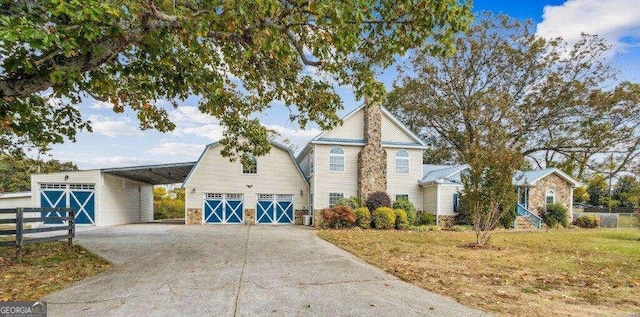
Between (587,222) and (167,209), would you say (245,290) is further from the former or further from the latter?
(167,209)

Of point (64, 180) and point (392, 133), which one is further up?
point (392, 133)

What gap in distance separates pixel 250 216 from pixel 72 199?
9.27m

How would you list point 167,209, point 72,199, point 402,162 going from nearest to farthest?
point 72,199 → point 402,162 → point 167,209

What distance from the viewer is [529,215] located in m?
21.9

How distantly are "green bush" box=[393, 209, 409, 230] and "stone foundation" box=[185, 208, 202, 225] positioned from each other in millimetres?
11293

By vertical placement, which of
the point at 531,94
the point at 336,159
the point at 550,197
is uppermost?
the point at 531,94

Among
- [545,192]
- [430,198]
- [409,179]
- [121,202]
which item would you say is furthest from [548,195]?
[121,202]

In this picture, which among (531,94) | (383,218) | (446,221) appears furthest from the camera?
(531,94)

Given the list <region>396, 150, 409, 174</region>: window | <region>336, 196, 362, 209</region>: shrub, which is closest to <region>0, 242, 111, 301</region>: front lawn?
<region>336, 196, 362, 209</region>: shrub

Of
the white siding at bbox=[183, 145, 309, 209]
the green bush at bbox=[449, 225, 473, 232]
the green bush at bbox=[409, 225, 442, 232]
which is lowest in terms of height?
the green bush at bbox=[449, 225, 473, 232]

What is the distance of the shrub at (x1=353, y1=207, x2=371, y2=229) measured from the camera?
731 inches

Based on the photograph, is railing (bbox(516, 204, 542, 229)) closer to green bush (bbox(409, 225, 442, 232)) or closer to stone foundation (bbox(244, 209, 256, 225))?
green bush (bbox(409, 225, 442, 232))

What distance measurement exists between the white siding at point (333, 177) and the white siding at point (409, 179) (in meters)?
2.06

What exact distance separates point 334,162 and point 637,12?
14548 millimetres
